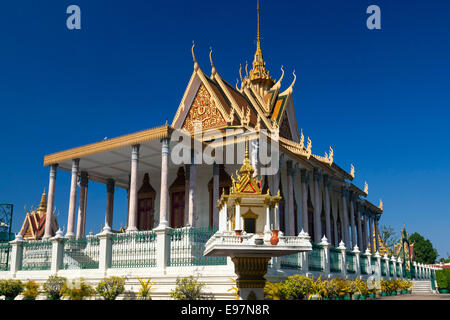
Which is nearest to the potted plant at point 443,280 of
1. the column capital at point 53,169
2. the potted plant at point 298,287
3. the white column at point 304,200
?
the white column at point 304,200

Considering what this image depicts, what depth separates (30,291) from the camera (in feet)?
50.5

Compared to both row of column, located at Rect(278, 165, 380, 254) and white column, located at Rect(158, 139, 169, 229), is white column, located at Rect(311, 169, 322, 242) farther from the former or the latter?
white column, located at Rect(158, 139, 169, 229)

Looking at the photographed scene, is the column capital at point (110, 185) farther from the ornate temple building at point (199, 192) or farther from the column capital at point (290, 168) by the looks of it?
the column capital at point (290, 168)

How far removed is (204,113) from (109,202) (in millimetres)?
7209

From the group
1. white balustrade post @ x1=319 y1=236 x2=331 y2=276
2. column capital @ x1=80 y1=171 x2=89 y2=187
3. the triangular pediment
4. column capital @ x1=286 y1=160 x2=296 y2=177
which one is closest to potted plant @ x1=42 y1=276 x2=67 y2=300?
column capital @ x1=80 y1=171 x2=89 y2=187

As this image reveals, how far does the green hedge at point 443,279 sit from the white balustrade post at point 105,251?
1927 cm

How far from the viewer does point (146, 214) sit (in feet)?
79.5

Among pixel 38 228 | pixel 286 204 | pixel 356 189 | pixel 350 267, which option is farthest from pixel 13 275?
pixel 356 189

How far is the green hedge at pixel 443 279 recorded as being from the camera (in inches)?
999

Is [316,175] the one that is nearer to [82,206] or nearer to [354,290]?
[354,290]

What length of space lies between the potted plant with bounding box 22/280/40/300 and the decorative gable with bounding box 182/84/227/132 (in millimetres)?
10291

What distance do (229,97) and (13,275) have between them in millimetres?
12456

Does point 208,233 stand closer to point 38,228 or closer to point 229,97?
point 229,97

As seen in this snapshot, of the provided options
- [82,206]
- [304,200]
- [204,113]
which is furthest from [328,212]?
[82,206]
